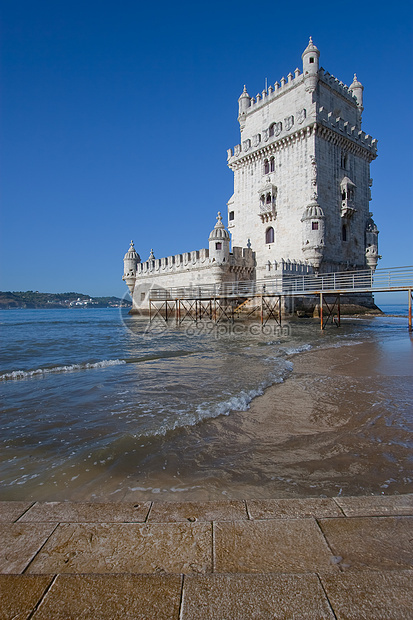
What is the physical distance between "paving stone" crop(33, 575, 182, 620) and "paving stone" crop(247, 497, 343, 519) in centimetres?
75

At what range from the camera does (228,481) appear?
3.09 m


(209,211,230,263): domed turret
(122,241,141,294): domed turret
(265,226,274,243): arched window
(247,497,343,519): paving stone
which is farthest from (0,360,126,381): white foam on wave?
(122,241,141,294): domed turret

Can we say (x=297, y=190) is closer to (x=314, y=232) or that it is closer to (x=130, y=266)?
(x=314, y=232)

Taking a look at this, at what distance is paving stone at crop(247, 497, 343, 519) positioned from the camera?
2059mm

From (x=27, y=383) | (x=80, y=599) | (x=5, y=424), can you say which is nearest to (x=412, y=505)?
(x=80, y=599)

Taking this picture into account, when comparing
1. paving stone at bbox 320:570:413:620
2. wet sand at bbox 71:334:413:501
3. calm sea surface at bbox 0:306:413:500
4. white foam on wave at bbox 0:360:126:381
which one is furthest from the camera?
white foam on wave at bbox 0:360:126:381

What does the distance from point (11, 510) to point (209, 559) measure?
1.44 m

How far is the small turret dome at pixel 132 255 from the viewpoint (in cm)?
3639

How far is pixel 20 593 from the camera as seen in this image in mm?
1478

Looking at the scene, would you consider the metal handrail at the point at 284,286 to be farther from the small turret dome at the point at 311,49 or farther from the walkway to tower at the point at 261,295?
the small turret dome at the point at 311,49

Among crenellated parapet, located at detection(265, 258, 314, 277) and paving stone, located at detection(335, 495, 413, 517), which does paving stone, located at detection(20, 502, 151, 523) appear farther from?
crenellated parapet, located at detection(265, 258, 314, 277)

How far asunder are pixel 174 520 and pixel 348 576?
3.32ft

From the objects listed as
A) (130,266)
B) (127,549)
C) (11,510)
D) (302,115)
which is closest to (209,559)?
(127,549)

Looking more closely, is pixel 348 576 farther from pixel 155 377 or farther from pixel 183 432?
pixel 155 377
